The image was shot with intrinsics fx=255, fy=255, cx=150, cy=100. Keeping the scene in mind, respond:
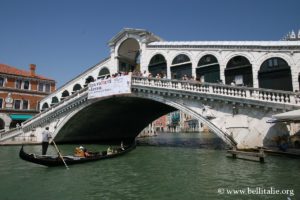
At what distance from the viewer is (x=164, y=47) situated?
19609 millimetres

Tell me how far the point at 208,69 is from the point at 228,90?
13.4ft

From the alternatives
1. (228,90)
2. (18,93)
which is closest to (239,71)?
(228,90)

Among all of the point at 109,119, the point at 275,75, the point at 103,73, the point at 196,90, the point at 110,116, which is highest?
the point at 103,73

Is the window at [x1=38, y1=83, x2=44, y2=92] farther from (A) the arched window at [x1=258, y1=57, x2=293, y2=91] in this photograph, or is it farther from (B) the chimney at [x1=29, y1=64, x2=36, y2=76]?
(A) the arched window at [x1=258, y1=57, x2=293, y2=91]

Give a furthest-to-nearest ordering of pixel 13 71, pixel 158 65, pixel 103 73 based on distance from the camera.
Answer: pixel 13 71
pixel 103 73
pixel 158 65

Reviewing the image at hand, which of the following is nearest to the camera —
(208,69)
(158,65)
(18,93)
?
(208,69)

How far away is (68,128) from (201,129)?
191 ft

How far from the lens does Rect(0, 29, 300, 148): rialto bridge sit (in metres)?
12.5

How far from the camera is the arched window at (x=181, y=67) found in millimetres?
18234

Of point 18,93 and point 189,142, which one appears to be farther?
point 18,93

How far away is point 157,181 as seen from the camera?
26.8 feet

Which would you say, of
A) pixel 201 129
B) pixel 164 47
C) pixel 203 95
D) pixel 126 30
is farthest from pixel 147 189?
pixel 201 129

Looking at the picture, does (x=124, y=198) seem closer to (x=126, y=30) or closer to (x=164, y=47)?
(x=164, y=47)

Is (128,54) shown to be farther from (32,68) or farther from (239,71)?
(32,68)
